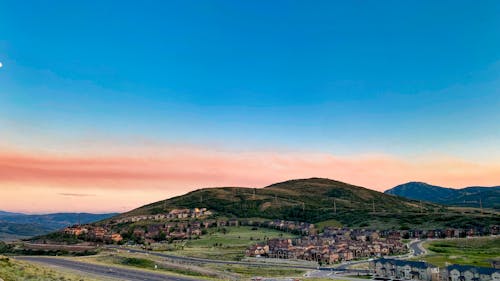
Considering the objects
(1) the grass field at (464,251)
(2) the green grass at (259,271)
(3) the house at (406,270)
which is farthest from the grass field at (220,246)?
(1) the grass field at (464,251)

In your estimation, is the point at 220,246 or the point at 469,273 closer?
the point at 469,273

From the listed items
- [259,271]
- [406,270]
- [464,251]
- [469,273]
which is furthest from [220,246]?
[469,273]

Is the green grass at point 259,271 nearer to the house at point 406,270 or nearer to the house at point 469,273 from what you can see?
the house at point 406,270

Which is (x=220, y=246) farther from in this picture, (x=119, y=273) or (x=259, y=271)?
(x=119, y=273)

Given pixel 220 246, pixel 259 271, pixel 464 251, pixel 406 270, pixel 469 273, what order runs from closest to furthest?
pixel 469 273
pixel 406 270
pixel 259 271
pixel 464 251
pixel 220 246

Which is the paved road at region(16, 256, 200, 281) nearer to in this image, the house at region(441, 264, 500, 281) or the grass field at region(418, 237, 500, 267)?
the house at region(441, 264, 500, 281)
